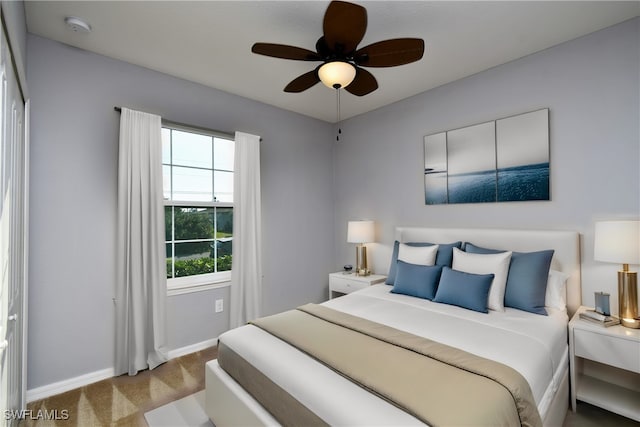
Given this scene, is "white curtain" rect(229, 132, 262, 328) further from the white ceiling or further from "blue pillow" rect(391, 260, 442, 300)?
"blue pillow" rect(391, 260, 442, 300)

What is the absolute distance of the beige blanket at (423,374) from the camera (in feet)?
3.80

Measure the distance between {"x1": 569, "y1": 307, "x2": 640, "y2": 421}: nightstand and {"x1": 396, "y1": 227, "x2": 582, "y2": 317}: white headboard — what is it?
0.33 metres

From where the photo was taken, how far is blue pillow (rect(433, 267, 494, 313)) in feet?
7.37

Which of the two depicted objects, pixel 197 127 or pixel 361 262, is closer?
pixel 197 127

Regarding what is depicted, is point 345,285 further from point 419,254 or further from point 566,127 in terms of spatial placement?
point 566,127

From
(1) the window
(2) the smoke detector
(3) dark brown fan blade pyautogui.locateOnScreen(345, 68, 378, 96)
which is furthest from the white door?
(3) dark brown fan blade pyautogui.locateOnScreen(345, 68, 378, 96)

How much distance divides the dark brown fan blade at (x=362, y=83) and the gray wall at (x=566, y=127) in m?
0.71

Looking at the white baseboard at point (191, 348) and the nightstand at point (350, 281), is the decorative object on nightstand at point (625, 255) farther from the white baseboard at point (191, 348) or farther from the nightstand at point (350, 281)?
the white baseboard at point (191, 348)

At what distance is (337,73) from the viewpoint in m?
1.94

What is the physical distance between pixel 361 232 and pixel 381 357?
2178mm

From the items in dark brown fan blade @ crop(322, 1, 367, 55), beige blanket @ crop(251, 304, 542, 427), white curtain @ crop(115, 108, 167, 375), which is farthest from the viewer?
white curtain @ crop(115, 108, 167, 375)

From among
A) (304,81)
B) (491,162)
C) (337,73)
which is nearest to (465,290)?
(491,162)

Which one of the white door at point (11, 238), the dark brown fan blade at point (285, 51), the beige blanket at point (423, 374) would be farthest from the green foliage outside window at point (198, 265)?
the dark brown fan blade at point (285, 51)

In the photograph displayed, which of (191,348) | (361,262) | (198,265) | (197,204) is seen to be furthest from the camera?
→ (361,262)
